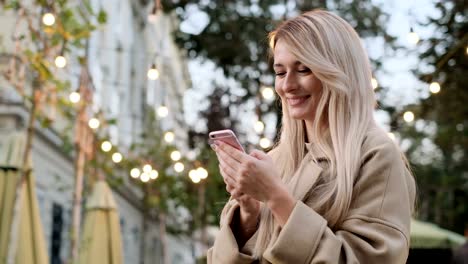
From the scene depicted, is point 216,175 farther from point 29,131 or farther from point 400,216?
point 400,216

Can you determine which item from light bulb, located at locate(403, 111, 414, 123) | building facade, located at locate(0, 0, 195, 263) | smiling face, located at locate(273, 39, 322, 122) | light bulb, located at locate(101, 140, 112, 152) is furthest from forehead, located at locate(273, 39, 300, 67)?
light bulb, located at locate(101, 140, 112, 152)

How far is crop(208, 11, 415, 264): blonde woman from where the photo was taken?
256cm

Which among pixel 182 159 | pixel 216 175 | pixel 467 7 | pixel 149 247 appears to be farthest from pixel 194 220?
pixel 467 7

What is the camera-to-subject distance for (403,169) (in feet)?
8.91

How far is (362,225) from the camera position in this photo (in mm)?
2588

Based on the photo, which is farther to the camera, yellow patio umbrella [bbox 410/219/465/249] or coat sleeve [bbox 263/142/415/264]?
yellow patio umbrella [bbox 410/219/465/249]

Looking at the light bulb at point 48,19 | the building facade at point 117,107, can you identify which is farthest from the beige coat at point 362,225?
the building facade at point 117,107

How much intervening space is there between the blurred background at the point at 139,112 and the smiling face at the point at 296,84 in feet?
2.06

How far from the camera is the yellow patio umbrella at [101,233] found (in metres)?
11.2

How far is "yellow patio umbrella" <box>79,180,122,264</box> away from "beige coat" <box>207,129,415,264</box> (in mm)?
8495

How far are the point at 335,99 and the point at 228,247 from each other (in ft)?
1.76

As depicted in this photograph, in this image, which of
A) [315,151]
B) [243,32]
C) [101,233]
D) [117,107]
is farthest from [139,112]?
[315,151]

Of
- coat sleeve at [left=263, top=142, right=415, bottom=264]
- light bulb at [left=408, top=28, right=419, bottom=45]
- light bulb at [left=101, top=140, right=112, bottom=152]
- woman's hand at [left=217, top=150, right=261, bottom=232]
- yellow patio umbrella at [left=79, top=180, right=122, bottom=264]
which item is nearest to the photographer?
coat sleeve at [left=263, top=142, right=415, bottom=264]

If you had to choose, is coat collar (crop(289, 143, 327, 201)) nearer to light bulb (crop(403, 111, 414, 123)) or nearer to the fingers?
the fingers
